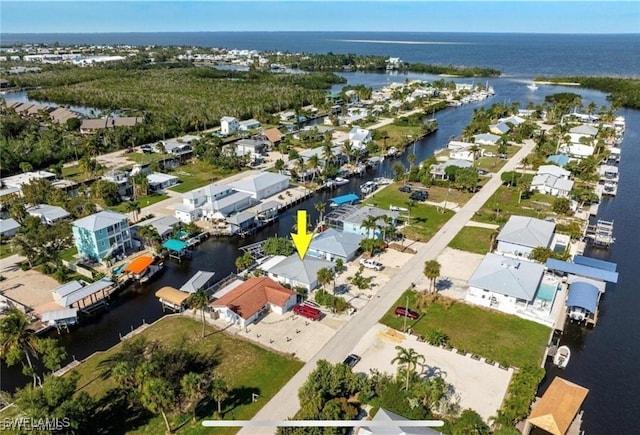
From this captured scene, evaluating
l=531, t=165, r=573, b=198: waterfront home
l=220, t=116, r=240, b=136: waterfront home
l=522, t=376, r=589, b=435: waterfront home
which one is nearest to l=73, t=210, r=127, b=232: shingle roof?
l=522, t=376, r=589, b=435: waterfront home

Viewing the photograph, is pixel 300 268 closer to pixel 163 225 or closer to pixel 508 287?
pixel 508 287

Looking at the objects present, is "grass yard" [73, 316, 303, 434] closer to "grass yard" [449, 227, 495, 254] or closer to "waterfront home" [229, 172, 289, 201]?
"grass yard" [449, 227, 495, 254]

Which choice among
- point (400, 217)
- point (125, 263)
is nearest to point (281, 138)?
point (400, 217)

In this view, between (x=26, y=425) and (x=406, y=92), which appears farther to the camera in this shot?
(x=406, y=92)

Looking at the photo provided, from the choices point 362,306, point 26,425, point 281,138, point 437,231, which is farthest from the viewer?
point 281,138

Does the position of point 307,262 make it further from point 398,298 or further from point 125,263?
point 125,263
